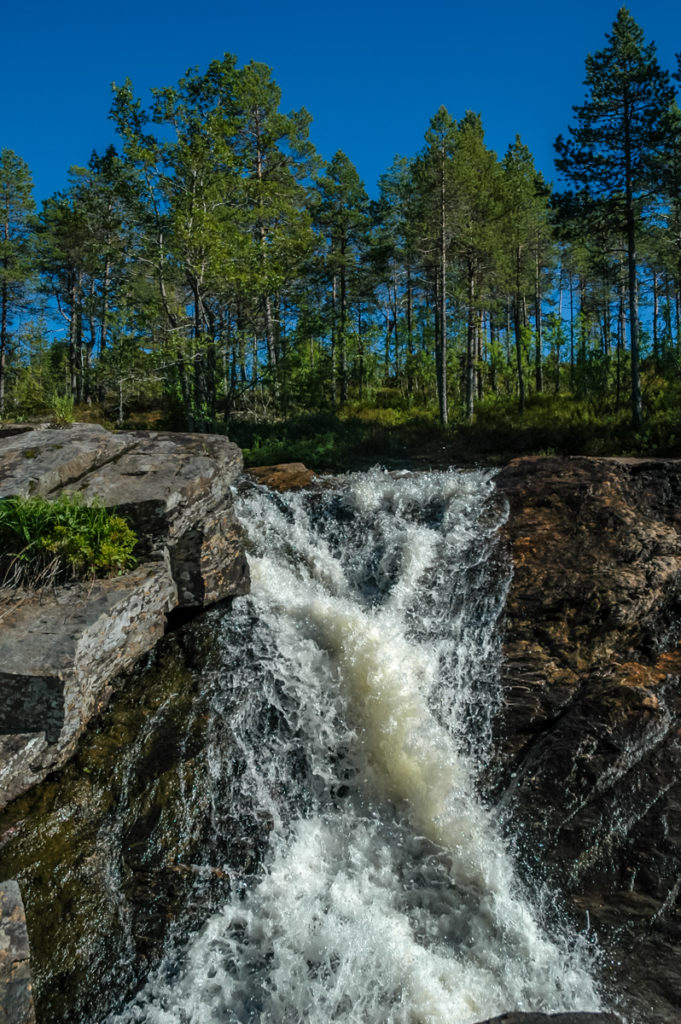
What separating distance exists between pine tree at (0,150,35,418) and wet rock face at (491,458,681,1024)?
2848 centimetres

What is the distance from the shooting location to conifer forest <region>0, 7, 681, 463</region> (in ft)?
57.1

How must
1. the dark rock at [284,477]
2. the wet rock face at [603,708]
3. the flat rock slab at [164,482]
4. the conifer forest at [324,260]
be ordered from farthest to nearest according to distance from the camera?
the conifer forest at [324,260] < the dark rock at [284,477] < the flat rock slab at [164,482] < the wet rock face at [603,708]

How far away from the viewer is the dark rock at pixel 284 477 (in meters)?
10.2

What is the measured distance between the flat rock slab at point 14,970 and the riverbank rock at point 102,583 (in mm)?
1172

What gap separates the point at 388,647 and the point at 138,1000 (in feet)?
11.8

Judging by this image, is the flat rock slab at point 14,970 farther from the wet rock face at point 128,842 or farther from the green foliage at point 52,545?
the green foliage at point 52,545

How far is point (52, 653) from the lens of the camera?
15.7 feet

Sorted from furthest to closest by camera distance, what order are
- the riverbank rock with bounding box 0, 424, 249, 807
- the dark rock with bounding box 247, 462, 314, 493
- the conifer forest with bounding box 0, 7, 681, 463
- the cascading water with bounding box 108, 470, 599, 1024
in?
the conifer forest with bounding box 0, 7, 681, 463 → the dark rock with bounding box 247, 462, 314, 493 → the riverbank rock with bounding box 0, 424, 249, 807 → the cascading water with bounding box 108, 470, 599, 1024

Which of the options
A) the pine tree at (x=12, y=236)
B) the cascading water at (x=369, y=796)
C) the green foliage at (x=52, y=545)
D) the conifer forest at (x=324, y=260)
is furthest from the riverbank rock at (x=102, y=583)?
the pine tree at (x=12, y=236)

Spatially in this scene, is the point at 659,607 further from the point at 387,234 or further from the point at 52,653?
the point at 387,234

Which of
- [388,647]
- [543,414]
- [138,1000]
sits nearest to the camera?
[138,1000]

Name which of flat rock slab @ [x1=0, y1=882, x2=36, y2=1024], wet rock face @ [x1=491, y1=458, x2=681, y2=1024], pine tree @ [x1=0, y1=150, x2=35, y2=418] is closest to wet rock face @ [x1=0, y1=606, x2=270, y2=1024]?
flat rock slab @ [x1=0, y1=882, x2=36, y2=1024]

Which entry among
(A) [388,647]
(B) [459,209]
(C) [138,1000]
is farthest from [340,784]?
(B) [459,209]

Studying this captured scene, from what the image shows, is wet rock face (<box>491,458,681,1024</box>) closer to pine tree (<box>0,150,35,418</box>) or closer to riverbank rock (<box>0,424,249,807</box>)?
riverbank rock (<box>0,424,249,807</box>)
